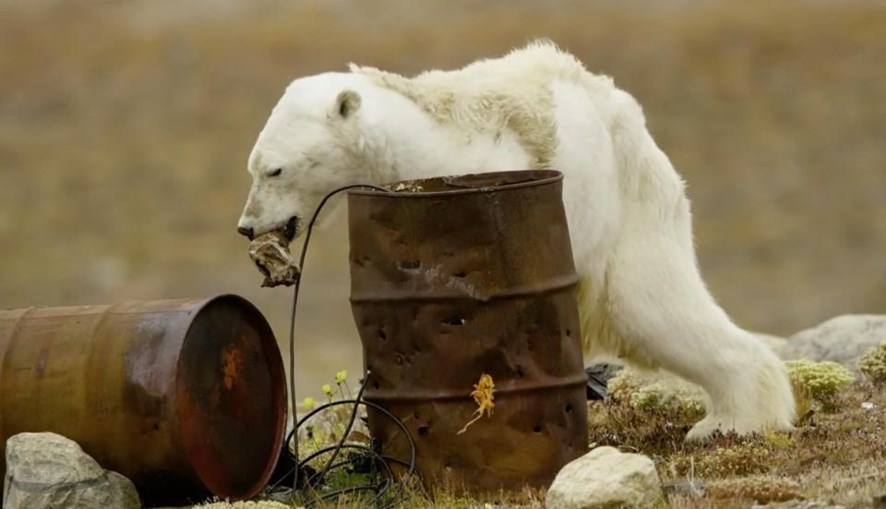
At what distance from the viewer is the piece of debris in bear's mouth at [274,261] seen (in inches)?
307

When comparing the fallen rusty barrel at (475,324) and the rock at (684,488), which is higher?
the fallen rusty barrel at (475,324)

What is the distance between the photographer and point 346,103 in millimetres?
7809

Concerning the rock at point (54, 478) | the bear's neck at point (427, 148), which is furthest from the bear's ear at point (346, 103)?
the rock at point (54, 478)

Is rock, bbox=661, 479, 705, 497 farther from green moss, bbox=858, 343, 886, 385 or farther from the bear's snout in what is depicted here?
green moss, bbox=858, 343, 886, 385

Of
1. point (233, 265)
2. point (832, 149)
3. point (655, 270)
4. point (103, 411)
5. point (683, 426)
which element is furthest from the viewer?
point (832, 149)

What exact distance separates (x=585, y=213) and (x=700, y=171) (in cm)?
2293

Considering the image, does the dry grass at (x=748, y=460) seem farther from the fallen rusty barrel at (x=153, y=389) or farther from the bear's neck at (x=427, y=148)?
the bear's neck at (x=427, y=148)

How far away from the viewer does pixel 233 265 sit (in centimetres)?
2927

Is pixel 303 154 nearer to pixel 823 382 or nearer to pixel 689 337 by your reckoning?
pixel 689 337

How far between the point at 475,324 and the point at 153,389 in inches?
54.8

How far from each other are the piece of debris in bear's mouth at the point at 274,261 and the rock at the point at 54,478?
1.18 metres

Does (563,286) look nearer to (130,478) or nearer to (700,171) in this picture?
(130,478)

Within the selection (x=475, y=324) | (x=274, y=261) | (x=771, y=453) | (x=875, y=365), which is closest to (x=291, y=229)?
(x=274, y=261)

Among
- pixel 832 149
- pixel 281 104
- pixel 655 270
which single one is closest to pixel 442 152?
pixel 281 104
